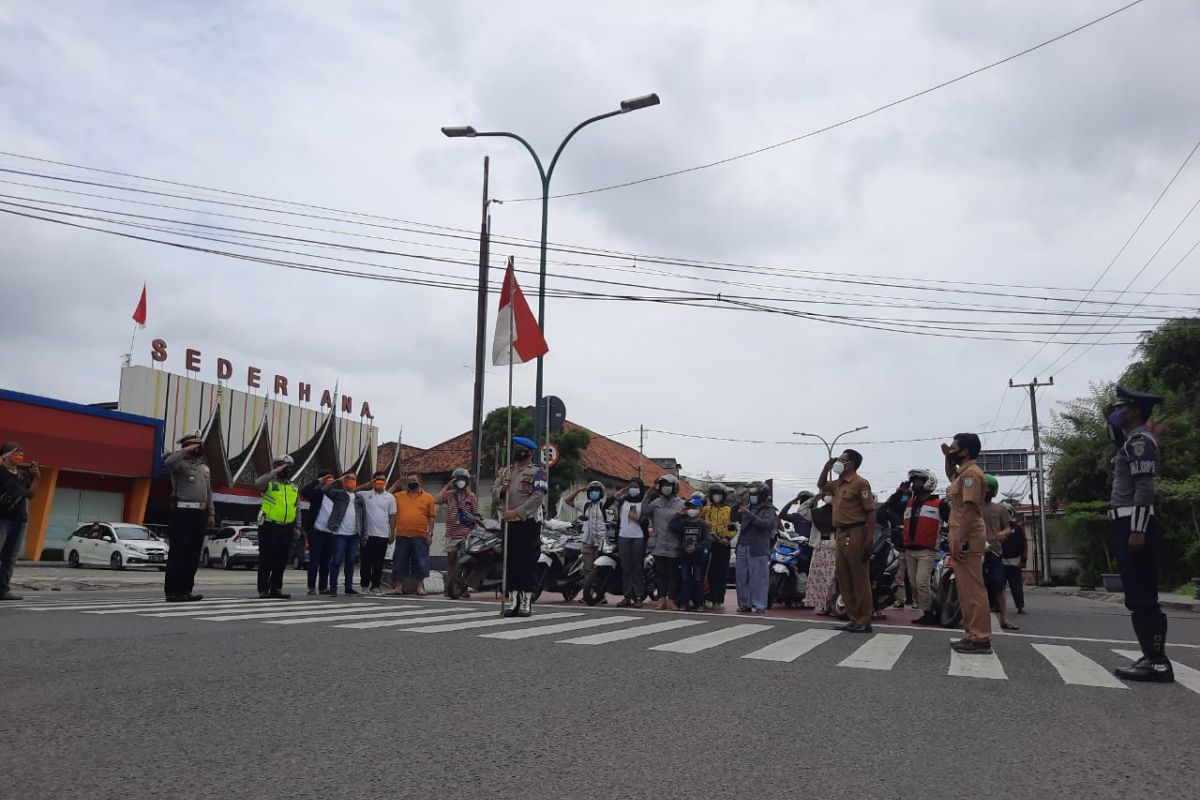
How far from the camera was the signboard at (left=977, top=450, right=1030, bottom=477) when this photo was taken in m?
46.6

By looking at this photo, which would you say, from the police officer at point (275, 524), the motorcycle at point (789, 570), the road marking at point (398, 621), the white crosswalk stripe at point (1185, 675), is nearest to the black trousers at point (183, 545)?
the police officer at point (275, 524)

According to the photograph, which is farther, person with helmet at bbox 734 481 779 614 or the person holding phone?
person with helmet at bbox 734 481 779 614

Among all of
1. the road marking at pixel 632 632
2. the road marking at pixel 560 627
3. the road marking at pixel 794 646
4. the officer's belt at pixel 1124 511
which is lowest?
the road marking at pixel 794 646

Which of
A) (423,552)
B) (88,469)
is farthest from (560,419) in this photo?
(88,469)

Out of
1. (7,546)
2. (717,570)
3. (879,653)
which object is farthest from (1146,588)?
(7,546)

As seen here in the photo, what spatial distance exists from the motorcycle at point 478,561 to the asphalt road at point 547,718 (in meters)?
5.38

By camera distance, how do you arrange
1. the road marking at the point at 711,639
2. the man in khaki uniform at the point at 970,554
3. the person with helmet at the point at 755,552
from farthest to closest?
the person with helmet at the point at 755,552 < the man in khaki uniform at the point at 970,554 < the road marking at the point at 711,639

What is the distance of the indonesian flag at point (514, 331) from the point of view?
1398 cm

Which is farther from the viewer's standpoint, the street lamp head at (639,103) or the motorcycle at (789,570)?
the street lamp head at (639,103)

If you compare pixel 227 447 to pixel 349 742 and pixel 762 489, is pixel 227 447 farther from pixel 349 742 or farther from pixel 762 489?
pixel 349 742

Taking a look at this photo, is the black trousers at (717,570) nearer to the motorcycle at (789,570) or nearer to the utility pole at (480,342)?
the motorcycle at (789,570)

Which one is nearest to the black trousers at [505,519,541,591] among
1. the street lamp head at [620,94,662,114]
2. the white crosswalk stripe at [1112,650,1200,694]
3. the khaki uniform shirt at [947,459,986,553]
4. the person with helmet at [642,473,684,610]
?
the person with helmet at [642,473,684,610]

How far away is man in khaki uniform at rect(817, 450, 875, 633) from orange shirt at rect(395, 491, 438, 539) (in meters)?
6.41

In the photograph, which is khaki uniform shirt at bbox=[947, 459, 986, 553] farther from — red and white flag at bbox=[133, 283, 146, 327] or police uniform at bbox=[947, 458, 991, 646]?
red and white flag at bbox=[133, 283, 146, 327]
